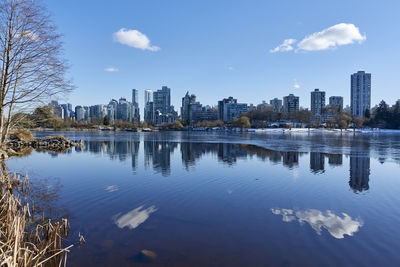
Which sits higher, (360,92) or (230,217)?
(360,92)

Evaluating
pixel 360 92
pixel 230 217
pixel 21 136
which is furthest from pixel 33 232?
pixel 360 92

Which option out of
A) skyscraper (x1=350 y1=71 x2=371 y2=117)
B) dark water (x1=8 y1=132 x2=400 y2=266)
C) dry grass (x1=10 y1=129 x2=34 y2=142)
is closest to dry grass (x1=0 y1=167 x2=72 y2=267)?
dark water (x1=8 y1=132 x2=400 y2=266)

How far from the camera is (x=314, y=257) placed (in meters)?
5.95

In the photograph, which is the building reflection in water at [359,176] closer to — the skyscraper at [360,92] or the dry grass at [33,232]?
the dry grass at [33,232]

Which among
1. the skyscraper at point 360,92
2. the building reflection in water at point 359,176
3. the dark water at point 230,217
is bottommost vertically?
the building reflection in water at point 359,176

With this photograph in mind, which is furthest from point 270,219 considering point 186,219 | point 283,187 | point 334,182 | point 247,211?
point 334,182

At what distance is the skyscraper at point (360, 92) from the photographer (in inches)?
7397

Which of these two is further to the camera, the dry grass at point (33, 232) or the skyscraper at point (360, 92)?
the skyscraper at point (360, 92)

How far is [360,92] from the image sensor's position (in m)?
190

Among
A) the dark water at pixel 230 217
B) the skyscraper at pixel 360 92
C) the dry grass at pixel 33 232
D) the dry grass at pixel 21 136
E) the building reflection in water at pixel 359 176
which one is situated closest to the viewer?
the dry grass at pixel 33 232

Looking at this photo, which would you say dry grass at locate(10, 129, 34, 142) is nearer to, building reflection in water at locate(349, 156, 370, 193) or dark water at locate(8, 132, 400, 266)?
dark water at locate(8, 132, 400, 266)

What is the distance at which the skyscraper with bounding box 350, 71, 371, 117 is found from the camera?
188 meters

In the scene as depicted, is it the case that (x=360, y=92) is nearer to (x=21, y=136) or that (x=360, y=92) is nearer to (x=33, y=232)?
(x=21, y=136)

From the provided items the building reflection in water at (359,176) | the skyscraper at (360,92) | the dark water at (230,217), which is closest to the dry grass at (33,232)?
the dark water at (230,217)
